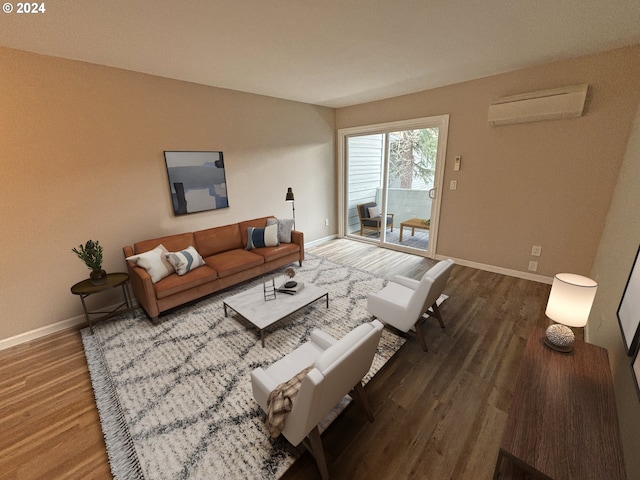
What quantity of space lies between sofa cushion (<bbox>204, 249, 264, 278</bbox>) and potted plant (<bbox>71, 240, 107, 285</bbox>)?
43.1 inches

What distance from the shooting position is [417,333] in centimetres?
240

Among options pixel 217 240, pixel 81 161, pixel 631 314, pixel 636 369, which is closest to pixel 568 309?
pixel 631 314

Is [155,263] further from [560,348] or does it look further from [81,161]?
[560,348]

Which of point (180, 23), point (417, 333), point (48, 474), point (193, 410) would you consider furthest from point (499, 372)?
point (180, 23)

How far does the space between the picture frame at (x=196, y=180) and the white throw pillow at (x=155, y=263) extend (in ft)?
2.47

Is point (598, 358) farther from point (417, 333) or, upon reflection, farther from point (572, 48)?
point (572, 48)

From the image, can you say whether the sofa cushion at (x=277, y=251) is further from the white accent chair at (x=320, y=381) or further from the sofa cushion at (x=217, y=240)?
the white accent chair at (x=320, y=381)

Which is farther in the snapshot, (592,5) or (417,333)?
(417,333)

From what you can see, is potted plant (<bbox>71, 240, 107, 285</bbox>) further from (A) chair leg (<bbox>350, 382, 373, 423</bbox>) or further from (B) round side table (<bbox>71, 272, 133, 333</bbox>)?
(A) chair leg (<bbox>350, 382, 373, 423</bbox>)

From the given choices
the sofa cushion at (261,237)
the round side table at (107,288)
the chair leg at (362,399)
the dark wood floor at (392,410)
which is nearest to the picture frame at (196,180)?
the sofa cushion at (261,237)

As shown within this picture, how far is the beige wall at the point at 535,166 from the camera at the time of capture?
2801mm

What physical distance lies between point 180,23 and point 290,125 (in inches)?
106

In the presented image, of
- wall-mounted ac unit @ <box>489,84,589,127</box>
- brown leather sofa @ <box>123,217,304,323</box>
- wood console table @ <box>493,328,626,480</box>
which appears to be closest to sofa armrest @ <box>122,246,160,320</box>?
brown leather sofa @ <box>123,217,304,323</box>

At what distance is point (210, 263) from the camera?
343cm
